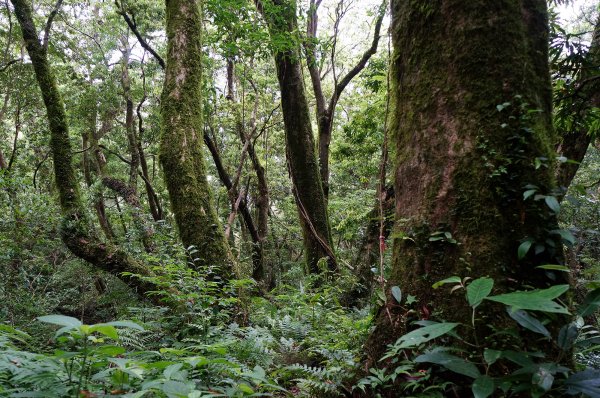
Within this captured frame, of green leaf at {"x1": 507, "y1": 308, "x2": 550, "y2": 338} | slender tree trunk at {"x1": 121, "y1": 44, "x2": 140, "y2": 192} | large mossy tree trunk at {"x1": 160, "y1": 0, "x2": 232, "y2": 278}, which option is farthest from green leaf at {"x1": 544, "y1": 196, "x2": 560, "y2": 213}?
slender tree trunk at {"x1": 121, "y1": 44, "x2": 140, "y2": 192}

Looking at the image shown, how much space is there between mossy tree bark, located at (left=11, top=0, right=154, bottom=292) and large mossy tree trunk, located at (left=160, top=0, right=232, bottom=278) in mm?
1055

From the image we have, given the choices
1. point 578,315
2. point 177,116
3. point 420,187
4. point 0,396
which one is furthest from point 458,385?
point 177,116

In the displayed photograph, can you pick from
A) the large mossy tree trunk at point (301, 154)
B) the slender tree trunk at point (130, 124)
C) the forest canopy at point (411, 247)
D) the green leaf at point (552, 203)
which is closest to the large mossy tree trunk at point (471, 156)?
the forest canopy at point (411, 247)

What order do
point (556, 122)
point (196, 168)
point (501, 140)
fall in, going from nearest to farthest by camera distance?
point (501, 140) < point (556, 122) < point (196, 168)

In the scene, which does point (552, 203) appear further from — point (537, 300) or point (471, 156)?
point (537, 300)

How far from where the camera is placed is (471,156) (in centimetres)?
190

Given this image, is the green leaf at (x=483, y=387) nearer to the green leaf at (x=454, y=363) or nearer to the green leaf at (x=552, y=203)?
the green leaf at (x=454, y=363)

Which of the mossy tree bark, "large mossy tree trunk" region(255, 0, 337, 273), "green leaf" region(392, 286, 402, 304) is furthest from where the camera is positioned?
"large mossy tree trunk" region(255, 0, 337, 273)

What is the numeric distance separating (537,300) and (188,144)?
4.11 metres

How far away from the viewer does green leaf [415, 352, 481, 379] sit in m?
1.28

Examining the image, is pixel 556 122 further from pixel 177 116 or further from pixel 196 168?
pixel 177 116

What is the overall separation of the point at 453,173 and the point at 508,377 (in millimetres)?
1017

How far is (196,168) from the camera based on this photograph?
450cm

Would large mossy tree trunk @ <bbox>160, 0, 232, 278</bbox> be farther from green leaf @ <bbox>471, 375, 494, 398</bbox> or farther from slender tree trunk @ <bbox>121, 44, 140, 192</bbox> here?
slender tree trunk @ <bbox>121, 44, 140, 192</bbox>
